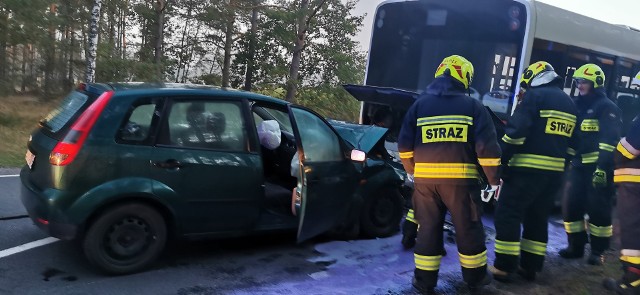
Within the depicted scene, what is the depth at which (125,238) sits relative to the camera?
376 cm

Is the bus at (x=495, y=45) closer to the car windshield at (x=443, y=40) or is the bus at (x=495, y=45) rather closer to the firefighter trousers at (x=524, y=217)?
the car windshield at (x=443, y=40)

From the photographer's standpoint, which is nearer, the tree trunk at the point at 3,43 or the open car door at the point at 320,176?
the open car door at the point at 320,176

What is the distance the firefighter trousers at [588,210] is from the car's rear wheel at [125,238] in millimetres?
3927

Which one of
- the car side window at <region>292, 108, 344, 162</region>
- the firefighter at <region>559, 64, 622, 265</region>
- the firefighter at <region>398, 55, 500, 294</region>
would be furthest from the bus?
the firefighter at <region>398, 55, 500, 294</region>

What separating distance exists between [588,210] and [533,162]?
147cm

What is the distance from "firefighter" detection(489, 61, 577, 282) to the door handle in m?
2.64

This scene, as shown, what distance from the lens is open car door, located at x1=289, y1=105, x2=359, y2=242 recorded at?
420cm

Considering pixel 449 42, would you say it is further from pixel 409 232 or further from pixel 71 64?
pixel 71 64

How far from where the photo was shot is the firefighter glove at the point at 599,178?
460 centimetres

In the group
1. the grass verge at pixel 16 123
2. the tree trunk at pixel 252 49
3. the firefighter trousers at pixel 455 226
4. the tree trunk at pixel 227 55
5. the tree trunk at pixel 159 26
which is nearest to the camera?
the firefighter trousers at pixel 455 226

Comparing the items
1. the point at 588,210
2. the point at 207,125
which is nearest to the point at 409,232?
the point at 588,210

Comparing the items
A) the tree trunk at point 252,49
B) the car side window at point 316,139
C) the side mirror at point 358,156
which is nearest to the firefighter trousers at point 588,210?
the side mirror at point 358,156

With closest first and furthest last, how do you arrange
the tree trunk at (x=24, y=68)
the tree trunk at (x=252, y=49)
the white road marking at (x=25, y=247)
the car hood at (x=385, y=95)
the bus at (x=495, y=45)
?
the white road marking at (x=25, y=247) < the car hood at (x=385, y=95) < the bus at (x=495, y=45) < the tree trunk at (x=24, y=68) < the tree trunk at (x=252, y=49)

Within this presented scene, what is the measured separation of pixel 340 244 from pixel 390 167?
97 cm
